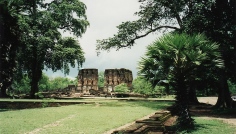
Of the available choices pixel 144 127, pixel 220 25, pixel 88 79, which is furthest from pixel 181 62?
pixel 88 79

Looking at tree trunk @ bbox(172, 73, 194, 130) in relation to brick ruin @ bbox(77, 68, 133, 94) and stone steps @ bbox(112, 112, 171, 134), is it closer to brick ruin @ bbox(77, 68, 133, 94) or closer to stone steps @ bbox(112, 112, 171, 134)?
stone steps @ bbox(112, 112, 171, 134)

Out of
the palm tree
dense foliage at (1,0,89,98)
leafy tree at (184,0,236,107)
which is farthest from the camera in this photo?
dense foliage at (1,0,89,98)

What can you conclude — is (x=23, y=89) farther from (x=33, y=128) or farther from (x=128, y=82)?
(x=33, y=128)


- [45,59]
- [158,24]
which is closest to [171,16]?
[158,24]

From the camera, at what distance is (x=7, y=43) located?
1730 centimetres

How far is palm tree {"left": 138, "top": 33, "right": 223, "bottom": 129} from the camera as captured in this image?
9.55 metres

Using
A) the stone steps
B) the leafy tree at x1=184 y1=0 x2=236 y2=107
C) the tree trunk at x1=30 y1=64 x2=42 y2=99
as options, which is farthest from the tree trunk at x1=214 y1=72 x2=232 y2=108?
the tree trunk at x1=30 y1=64 x2=42 y2=99

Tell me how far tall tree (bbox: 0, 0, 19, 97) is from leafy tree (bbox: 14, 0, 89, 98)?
8.65 metres

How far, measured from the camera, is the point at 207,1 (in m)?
15.7

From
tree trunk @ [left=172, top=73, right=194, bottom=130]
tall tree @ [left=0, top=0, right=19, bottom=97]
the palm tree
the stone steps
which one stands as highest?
tall tree @ [left=0, top=0, right=19, bottom=97]

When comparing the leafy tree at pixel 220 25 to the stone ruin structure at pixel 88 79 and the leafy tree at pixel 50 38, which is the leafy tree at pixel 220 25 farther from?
the stone ruin structure at pixel 88 79

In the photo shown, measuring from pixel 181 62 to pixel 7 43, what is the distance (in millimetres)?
11847

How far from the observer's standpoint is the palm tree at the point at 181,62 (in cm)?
955

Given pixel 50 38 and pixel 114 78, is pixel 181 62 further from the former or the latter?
pixel 114 78
